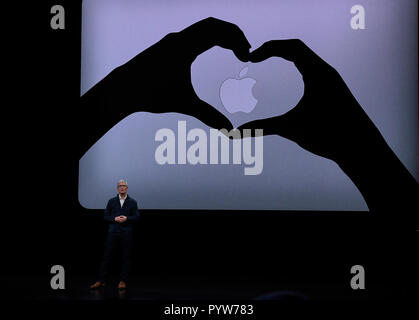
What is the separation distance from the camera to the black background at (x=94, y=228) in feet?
20.1

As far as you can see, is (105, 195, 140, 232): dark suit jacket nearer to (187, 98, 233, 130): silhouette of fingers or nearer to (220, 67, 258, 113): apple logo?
(187, 98, 233, 130): silhouette of fingers

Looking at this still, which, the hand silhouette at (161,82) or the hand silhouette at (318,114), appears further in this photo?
the hand silhouette at (161,82)

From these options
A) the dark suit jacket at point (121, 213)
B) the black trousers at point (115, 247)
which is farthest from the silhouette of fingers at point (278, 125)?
the black trousers at point (115, 247)

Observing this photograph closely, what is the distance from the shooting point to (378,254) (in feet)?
20.1

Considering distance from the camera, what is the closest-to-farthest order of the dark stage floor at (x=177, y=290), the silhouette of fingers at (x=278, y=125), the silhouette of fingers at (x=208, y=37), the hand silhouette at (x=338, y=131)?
the dark stage floor at (x=177, y=290) → the hand silhouette at (x=338, y=131) → the silhouette of fingers at (x=278, y=125) → the silhouette of fingers at (x=208, y=37)

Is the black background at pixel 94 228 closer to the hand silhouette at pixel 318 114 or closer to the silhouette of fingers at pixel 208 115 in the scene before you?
the hand silhouette at pixel 318 114

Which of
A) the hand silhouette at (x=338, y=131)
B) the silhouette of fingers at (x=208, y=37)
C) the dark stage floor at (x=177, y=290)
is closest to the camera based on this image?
the dark stage floor at (x=177, y=290)

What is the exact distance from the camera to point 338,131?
6156 mm

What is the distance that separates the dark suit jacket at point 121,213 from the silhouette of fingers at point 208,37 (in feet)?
7.68

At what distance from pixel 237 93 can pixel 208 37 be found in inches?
37.0

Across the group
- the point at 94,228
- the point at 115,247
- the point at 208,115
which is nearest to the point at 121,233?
the point at 115,247

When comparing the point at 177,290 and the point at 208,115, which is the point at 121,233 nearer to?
the point at 177,290

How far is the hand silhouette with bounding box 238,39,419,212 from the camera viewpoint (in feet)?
20.0

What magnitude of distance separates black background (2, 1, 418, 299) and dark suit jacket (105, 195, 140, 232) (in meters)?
0.81
